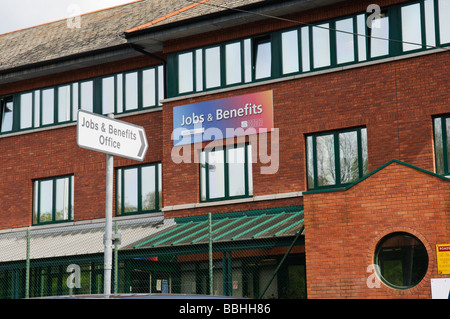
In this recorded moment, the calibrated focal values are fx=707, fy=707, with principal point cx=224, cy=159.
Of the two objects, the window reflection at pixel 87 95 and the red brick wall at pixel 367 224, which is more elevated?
the window reflection at pixel 87 95

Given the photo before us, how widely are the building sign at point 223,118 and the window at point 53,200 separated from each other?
4.92 metres

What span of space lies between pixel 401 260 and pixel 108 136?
827 centimetres

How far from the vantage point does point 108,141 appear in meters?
8.37

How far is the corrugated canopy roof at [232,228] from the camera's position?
1690cm

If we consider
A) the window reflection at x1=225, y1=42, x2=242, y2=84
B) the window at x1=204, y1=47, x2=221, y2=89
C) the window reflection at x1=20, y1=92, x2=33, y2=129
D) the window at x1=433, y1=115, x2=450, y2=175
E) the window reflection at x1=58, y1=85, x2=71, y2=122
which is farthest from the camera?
the window reflection at x1=20, y1=92, x2=33, y2=129

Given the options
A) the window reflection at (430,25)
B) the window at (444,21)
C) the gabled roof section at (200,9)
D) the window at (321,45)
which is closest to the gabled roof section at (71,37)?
the gabled roof section at (200,9)

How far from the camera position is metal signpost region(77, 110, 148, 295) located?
8.14m

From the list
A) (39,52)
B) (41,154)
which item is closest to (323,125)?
(41,154)

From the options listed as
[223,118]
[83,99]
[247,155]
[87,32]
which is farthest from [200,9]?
[87,32]

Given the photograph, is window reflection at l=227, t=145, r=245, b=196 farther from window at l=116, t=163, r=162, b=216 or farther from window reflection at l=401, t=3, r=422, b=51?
window reflection at l=401, t=3, r=422, b=51

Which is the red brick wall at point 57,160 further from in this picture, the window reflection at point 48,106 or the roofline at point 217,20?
the roofline at point 217,20

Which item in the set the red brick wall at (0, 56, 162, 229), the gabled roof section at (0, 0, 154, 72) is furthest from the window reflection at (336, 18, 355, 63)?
the gabled roof section at (0, 0, 154, 72)

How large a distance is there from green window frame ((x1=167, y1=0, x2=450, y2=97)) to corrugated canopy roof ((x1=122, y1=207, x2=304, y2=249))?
3.84 m

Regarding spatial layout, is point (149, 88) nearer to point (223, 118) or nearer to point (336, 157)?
point (223, 118)
